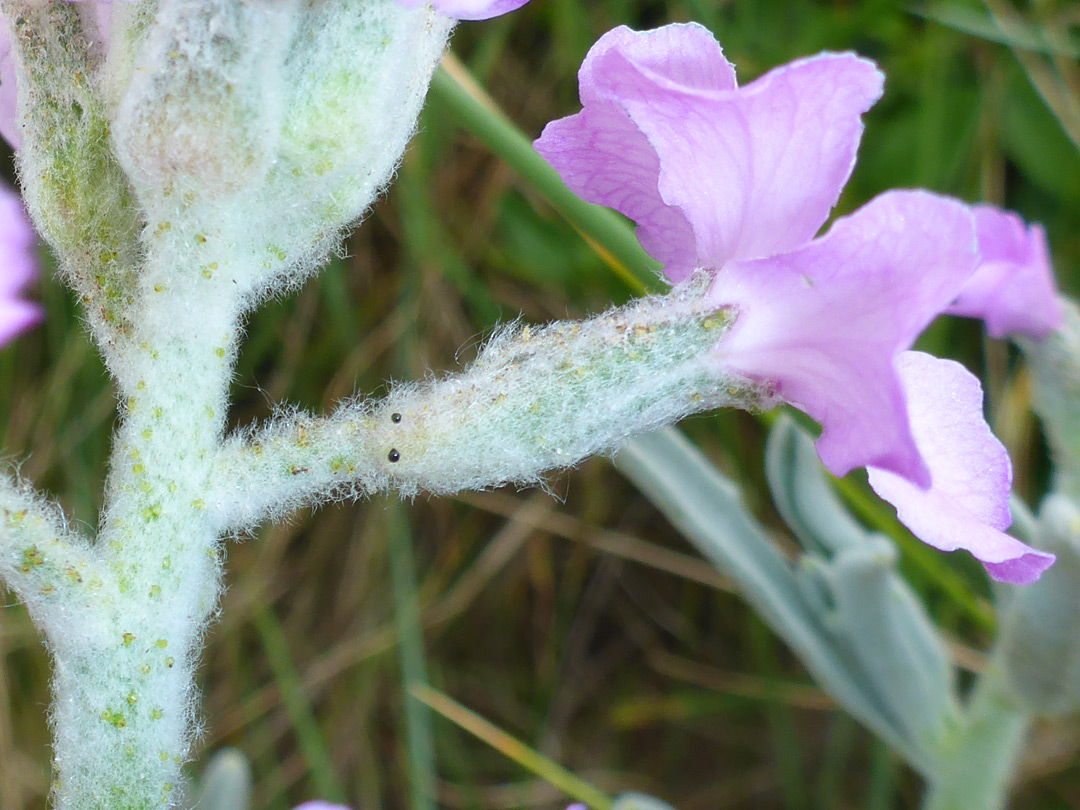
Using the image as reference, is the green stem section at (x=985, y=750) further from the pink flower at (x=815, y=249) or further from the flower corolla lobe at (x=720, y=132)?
the flower corolla lobe at (x=720, y=132)

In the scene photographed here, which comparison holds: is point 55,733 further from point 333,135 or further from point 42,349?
point 42,349

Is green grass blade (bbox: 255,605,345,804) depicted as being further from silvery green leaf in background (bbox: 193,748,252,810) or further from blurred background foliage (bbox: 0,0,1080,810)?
silvery green leaf in background (bbox: 193,748,252,810)

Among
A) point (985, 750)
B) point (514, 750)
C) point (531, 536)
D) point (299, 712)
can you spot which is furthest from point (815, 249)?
point (531, 536)

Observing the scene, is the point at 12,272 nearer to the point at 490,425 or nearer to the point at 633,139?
the point at 490,425

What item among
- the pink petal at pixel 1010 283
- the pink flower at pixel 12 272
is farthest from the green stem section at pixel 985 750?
the pink flower at pixel 12 272

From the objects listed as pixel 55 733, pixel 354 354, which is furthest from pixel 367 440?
pixel 354 354
